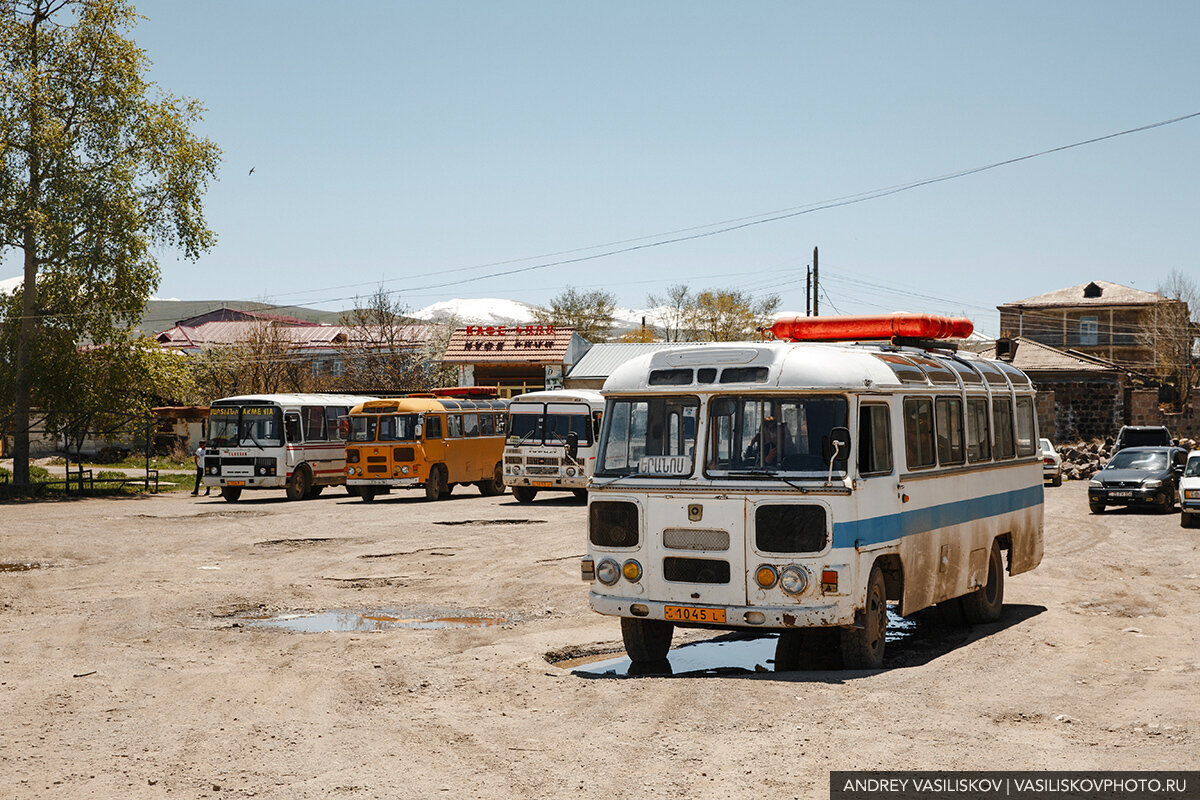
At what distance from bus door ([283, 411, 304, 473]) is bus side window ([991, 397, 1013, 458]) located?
2524 cm

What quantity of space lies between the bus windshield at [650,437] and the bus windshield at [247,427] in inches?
1028

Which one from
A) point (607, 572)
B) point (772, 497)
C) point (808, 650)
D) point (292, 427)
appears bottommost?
point (808, 650)

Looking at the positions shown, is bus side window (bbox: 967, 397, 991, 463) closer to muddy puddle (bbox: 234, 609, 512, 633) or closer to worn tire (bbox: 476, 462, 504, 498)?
muddy puddle (bbox: 234, 609, 512, 633)

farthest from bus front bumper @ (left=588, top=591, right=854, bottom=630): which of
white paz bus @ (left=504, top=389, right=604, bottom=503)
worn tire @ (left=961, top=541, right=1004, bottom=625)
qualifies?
white paz bus @ (left=504, top=389, right=604, bottom=503)

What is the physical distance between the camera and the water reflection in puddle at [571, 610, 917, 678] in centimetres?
1095

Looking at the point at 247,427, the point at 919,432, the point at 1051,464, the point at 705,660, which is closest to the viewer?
the point at 919,432

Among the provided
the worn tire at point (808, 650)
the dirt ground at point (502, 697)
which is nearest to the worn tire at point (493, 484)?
the dirt ground at point (502, 697)

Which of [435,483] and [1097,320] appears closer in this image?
[435,483]

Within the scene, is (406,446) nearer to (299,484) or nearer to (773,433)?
(299,484)

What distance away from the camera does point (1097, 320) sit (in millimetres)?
84250

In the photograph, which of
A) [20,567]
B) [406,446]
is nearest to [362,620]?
[20,567]

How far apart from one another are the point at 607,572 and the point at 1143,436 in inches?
1303

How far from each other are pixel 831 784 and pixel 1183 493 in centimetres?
2241

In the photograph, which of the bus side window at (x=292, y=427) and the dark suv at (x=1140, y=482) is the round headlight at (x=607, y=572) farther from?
Answer: the bus side window at (x=292, y=427)
